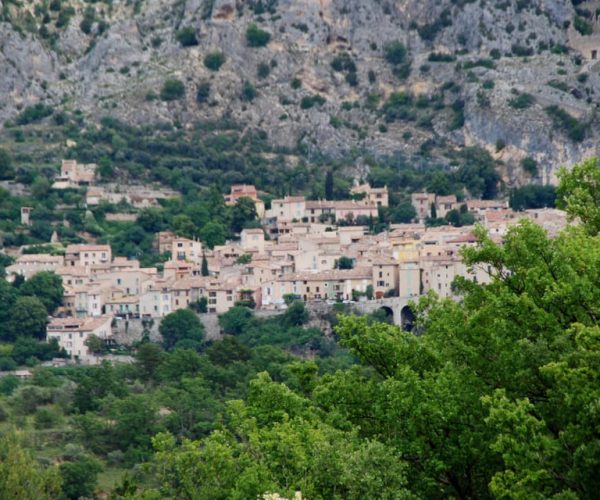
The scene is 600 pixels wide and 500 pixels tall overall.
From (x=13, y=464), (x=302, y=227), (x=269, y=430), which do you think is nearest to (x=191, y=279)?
(x=302, y=227)

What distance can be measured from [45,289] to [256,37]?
31.9m

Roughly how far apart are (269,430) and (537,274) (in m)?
5.46

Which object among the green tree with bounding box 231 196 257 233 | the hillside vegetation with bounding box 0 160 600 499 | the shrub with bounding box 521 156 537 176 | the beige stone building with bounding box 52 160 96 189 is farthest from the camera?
the shrub with bounding box 521 156 537 176

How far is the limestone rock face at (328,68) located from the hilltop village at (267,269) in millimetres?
11993

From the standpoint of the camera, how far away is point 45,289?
90.7m

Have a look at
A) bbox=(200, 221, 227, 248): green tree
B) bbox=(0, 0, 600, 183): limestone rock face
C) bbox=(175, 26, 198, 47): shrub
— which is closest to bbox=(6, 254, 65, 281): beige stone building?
bbox=(200, 221, 227, 248): green tree

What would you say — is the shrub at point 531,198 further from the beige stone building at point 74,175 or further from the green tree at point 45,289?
the green tree at point 45,289

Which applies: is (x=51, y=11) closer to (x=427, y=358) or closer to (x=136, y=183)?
(x=136, y=183)

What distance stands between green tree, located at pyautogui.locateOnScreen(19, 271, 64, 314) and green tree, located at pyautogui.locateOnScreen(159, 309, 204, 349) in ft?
19.4

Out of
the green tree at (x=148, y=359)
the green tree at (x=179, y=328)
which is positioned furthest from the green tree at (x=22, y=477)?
the green tree at (x=179, y=328)

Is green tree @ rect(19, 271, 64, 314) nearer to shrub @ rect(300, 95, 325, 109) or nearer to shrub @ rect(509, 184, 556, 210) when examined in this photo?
shrub @ rect(509, 184, 556, 210)

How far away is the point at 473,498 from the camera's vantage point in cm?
3011

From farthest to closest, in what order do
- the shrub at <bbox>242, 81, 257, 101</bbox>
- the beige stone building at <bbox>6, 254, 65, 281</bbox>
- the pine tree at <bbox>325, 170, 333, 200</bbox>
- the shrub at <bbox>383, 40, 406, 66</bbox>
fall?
the shrub at <bbox>383, 40, 406, 66</bbox> → the shrub at <bbox>242, 81, 257, 101</bbox> → the pine tree at <bbox>325, 170, 333, 200</bbox> → the beige stone building at <bbox>6, 254, 65, 281</bbox>

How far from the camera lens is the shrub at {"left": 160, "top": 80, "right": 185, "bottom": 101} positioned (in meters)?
114
